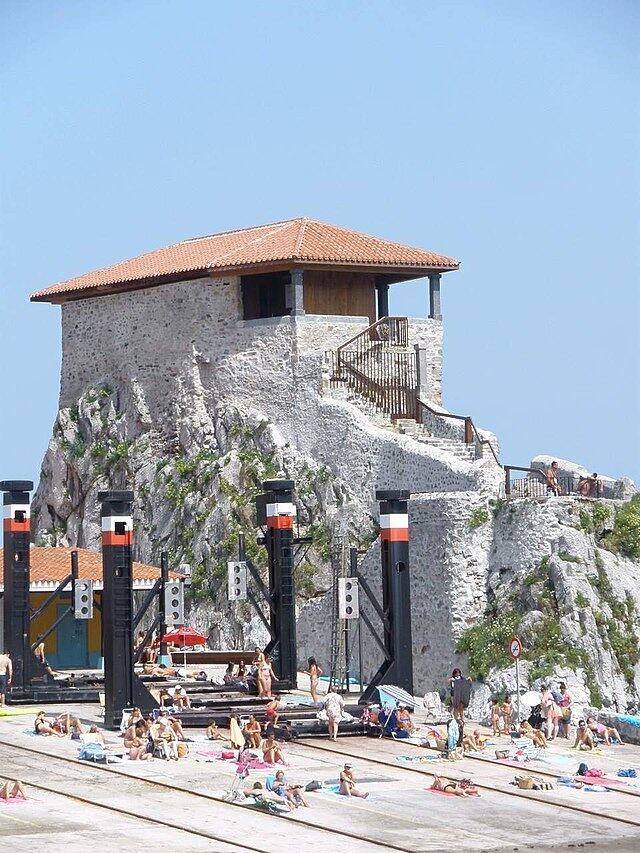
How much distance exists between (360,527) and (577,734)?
1302 centimetres

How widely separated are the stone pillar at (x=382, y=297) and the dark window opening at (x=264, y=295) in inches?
111

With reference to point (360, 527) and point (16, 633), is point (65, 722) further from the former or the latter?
point (360, 527)

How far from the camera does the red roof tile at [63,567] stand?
1961 inches

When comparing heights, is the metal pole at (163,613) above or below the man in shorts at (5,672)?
above

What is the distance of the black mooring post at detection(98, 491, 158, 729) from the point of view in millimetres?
38125

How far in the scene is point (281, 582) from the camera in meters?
44.3

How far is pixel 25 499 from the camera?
44000 mm

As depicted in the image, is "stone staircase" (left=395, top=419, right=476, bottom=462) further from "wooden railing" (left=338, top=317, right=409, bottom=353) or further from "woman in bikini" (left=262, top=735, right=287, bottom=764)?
"woman in bikini" (left=262, top=735, right=287, bottom=764)

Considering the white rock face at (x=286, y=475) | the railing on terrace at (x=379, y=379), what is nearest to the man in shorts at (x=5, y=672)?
the white rock face at (x=286, y=475)

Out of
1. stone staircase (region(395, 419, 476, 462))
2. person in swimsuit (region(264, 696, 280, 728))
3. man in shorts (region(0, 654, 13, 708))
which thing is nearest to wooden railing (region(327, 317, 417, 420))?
stone staircase (region(395, 419, 476, 462))

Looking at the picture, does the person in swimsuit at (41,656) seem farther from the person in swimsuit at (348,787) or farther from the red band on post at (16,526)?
the person in swimsuit at (348,787)

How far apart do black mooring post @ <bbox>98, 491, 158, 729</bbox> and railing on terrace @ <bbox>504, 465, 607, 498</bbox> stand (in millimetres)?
12522

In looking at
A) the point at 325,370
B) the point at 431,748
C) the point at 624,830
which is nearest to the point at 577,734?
the point at 431,748

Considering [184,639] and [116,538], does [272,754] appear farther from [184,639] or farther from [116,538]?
[184,639]
